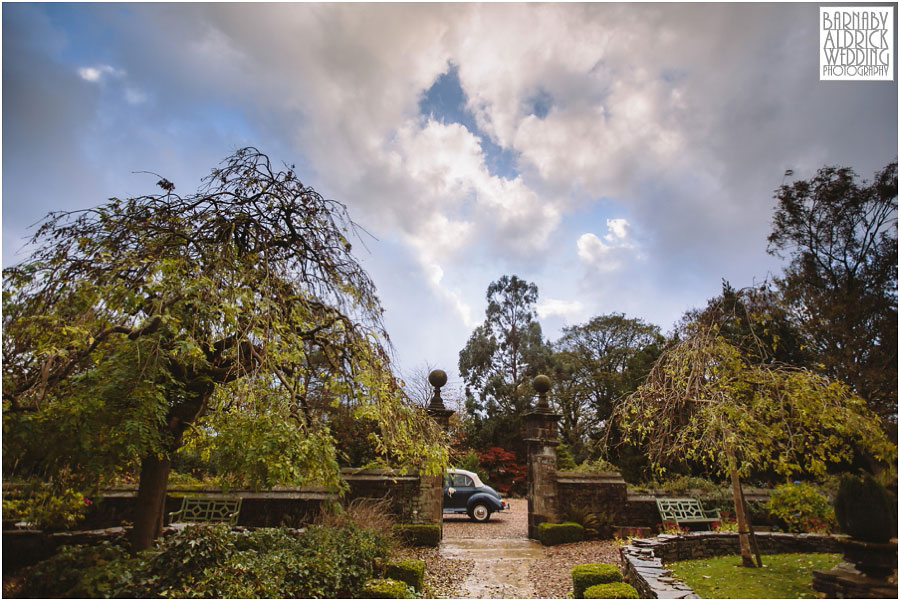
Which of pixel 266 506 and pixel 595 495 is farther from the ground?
pixel 595 495

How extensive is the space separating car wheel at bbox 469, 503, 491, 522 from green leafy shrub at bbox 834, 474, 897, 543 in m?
10.0

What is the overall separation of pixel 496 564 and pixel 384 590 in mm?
3528

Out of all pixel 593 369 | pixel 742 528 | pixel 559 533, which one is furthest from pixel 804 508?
pixel 593 369

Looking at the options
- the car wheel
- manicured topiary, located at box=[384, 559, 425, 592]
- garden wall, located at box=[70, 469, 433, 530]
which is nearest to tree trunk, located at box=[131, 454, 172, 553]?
garden wall, located at box=[70, 469, 433, 530]

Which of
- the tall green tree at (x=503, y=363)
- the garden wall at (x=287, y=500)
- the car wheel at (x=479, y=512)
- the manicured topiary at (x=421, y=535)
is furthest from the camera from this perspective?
the tall green tree at (x=503, y=363)

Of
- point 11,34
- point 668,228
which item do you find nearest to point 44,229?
point 11,34

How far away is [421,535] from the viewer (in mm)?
9094

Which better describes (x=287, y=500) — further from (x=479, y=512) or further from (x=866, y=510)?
(x=866, y=510)

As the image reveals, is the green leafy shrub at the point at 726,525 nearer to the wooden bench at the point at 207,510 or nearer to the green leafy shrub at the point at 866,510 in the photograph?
the green leafy shrub at the point at 866,510

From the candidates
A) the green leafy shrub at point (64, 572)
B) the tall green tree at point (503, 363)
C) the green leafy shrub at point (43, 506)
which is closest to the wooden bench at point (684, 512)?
the green leafy shrub at point (64, 572)

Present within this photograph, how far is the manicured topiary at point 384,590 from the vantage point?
195 inches

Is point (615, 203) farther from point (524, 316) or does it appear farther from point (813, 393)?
point (524, 316)

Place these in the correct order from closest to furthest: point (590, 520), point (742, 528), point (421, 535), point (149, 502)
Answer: point (149, 502)
point (742, 528)
point (421, 535)
point (590, 520)

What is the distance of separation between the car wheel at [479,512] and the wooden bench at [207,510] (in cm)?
732
